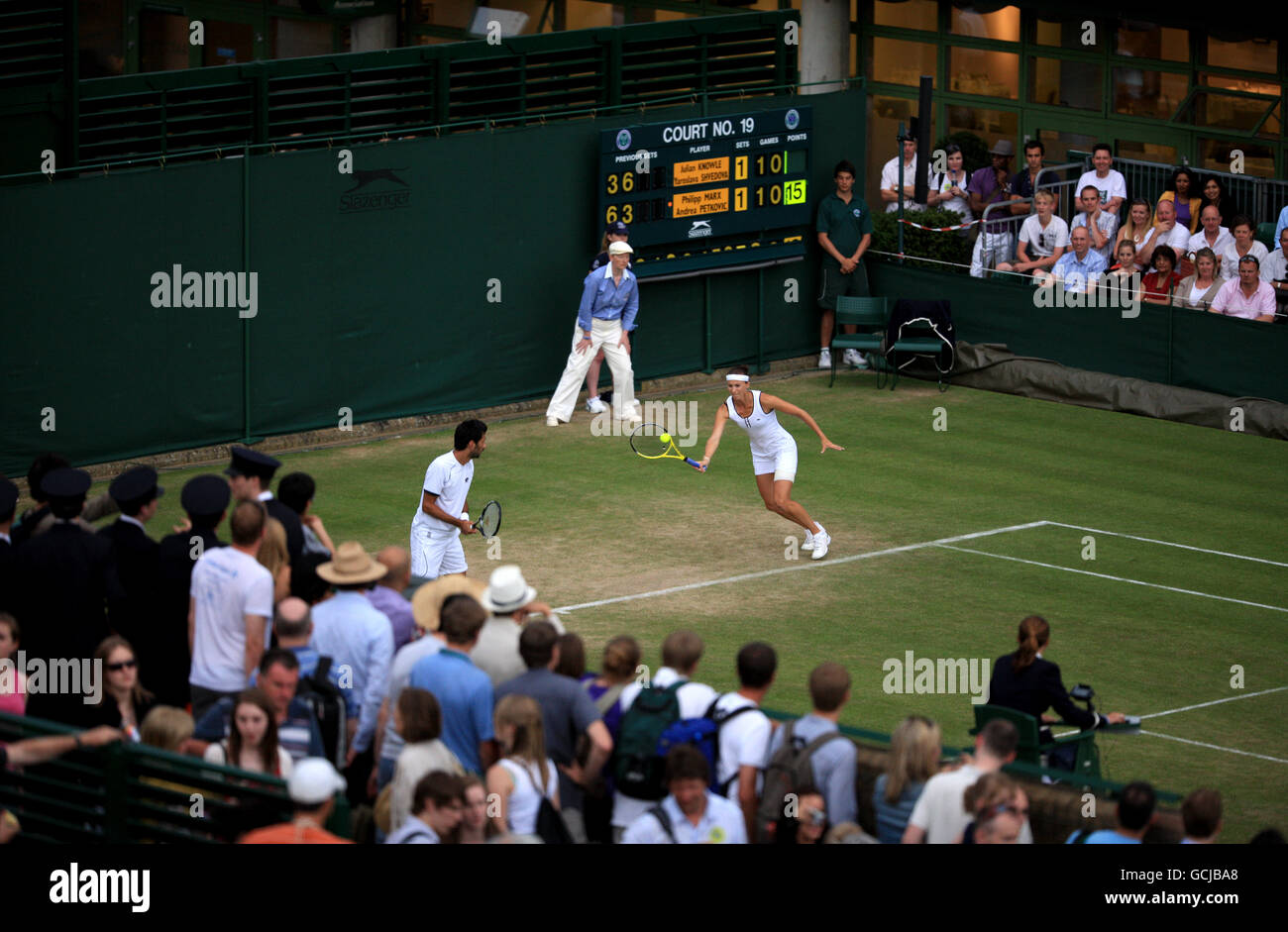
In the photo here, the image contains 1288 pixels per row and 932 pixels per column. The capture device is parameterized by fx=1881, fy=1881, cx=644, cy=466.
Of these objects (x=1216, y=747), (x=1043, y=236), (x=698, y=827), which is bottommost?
(x=1216, y=747)

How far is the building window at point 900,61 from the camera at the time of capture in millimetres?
32344

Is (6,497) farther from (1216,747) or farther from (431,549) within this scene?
(1216,747)

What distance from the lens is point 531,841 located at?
27.7ft

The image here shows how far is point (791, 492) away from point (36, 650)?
11.3 meters

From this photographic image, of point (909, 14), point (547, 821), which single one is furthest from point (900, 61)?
point (547, 821)

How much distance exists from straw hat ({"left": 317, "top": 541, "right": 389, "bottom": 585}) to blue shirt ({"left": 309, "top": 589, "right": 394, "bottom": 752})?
0.71 feet

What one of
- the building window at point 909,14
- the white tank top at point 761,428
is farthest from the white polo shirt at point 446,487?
the building window at point 909,14

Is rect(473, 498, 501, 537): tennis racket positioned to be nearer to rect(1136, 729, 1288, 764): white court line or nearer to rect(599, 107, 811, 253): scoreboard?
rect(1136, 729, 1288, 764): white court line

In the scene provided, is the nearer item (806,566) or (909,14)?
(806,566)

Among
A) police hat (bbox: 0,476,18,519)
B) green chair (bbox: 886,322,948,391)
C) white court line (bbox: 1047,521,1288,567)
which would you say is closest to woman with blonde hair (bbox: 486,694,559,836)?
police hat (bbox: 0,476,18,519)

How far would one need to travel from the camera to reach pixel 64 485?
435 inches

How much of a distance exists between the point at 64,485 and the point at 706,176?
15347 mm

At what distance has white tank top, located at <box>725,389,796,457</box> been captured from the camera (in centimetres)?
1841

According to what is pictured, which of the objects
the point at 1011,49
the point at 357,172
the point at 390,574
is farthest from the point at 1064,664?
the point at 1011,49
